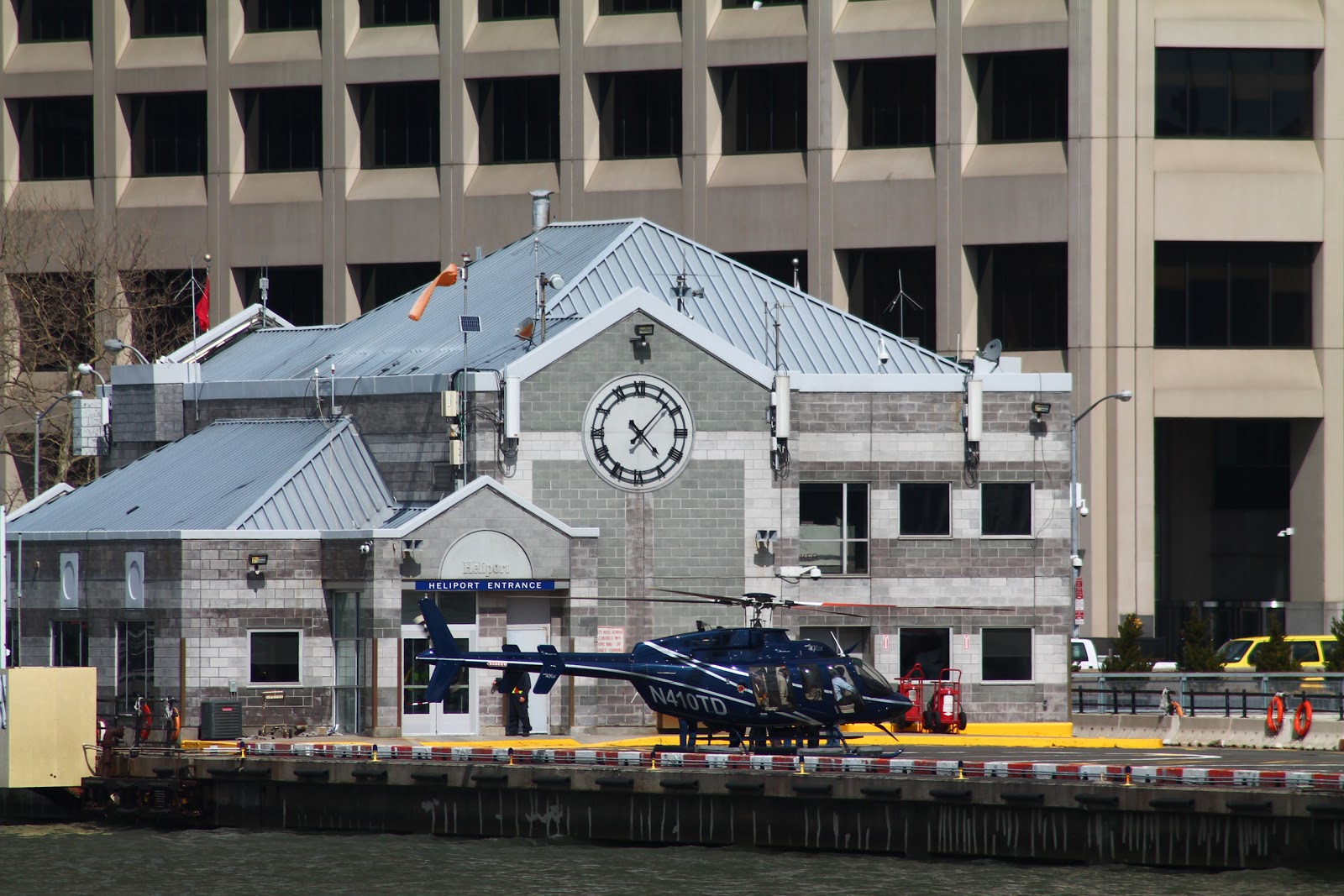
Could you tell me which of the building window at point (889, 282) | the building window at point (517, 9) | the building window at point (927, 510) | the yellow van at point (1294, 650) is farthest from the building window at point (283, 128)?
the yellow van at point (1294, 650)

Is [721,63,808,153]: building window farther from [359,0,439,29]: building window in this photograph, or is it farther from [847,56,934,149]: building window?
[359,0,439,29]: building window

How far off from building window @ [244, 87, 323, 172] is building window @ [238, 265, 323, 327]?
3.87 m

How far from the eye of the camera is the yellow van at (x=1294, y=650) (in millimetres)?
65688

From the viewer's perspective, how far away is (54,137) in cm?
8525

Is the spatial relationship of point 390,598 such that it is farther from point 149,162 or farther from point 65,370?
point 149,162

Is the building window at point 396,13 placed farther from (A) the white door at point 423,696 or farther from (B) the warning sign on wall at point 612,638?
(A) the white door at point 423,696

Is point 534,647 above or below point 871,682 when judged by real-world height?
above

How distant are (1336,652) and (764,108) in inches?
1094

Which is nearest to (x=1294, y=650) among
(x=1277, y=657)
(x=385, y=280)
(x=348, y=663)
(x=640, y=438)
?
(x=1277, y=657)

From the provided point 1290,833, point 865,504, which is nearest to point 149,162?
point 865,504

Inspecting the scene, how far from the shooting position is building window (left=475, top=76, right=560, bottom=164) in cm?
7994

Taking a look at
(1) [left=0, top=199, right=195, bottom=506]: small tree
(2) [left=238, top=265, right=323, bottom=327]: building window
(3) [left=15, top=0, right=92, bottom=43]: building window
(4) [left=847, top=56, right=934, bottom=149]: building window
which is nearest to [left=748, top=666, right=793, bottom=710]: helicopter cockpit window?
(1) [left=0, top=199, right=195, bottom=506]: small tree

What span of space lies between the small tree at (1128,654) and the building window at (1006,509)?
1373cm

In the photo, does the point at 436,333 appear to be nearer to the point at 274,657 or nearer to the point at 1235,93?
the point at 274,657
